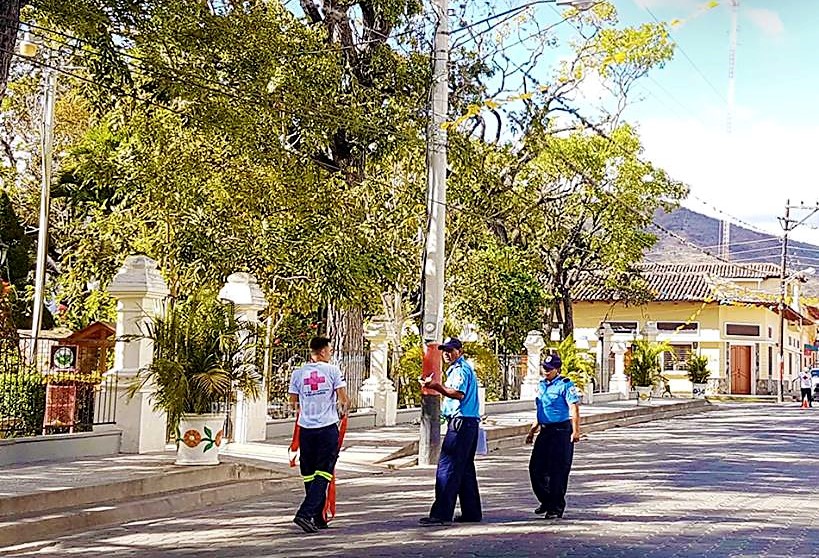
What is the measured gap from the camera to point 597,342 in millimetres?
43688

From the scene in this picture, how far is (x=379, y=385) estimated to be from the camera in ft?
78.4

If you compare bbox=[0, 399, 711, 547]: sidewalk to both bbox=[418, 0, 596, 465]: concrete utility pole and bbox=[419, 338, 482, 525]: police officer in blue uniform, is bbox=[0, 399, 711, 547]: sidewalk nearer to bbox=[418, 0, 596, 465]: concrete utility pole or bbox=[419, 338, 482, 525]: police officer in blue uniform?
bbox=[418, 0, 596, 465]: concrete utility pole

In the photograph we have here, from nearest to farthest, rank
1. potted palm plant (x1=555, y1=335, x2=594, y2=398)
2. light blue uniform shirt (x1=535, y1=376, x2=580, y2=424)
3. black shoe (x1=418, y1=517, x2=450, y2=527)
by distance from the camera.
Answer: black shoe (x1=418, y1=517, x2=450, y2=527)
light blue uniform shirt (x1=535, y1=376, x2=580, y2=424)
potted palm plant (x1=555, y1=335, x2=594, y2=398)

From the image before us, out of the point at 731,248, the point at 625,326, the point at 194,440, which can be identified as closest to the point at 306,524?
the point at 194,440

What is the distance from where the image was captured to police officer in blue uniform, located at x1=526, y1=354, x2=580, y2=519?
11430 mm

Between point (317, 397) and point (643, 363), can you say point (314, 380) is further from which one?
point (643, 363)

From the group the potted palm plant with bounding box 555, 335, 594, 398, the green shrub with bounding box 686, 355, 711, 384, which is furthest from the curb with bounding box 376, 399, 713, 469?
the green shrub with bounding box 686, 355, 711, 384

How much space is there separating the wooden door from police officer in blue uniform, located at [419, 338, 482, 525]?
5486cm

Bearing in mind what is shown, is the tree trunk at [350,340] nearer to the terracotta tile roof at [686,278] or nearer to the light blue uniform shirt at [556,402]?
the light blue uniform shirt at [556,402]

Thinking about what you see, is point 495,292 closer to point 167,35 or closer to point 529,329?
point 529,329

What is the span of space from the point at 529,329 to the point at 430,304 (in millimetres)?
21744

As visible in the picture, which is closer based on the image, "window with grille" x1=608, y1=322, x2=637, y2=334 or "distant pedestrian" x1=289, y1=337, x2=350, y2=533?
"distant pedestrian" x1=289, y1=337, x2=350, y2=533

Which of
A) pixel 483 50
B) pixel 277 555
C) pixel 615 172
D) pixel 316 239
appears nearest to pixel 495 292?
pixel 615 172

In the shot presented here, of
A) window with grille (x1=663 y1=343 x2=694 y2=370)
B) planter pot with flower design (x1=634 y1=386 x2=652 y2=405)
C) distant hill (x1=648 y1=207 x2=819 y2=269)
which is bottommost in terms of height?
planter pot with flower design (x1=634 y1=386 x2=652 y2=405)
